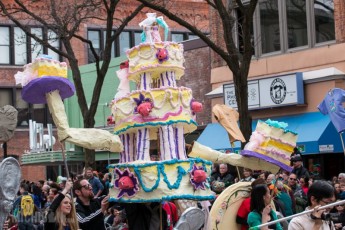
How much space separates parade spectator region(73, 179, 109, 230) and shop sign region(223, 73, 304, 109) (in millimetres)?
14382

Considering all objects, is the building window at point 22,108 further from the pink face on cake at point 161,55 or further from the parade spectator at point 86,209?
the parade spectator at point 86,209

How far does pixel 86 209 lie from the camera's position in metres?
10.8

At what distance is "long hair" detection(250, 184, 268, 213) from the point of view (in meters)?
10.1

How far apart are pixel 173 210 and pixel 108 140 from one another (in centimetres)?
179

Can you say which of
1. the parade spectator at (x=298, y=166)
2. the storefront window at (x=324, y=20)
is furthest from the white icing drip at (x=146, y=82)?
the storefront window at (x=324, y=20)

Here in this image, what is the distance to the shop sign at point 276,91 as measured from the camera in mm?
24562

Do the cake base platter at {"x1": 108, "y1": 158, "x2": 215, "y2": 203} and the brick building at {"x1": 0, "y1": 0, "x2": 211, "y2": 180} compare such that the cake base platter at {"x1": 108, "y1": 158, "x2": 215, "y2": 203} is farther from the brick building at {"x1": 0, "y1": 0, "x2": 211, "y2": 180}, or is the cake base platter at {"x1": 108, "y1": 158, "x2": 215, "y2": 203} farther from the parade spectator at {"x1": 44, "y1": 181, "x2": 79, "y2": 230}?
the brick building at {"x1": 0, "y1": 0, "x2": 211, "y2": 180}

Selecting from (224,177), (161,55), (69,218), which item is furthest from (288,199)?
(69,218)

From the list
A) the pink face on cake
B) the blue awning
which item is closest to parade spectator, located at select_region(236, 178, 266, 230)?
the pink face on cake

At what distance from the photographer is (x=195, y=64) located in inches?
1168

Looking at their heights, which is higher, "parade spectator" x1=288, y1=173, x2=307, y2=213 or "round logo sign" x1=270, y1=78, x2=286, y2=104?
"round logo sign" x1=270, y1=78, x2=286, y2=104

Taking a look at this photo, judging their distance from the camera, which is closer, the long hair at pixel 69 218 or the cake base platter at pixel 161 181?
the long hair at pixel 69 218

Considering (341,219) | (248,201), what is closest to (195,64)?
(341,219)

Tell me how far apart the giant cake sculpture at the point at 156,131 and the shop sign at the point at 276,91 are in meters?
12.7
